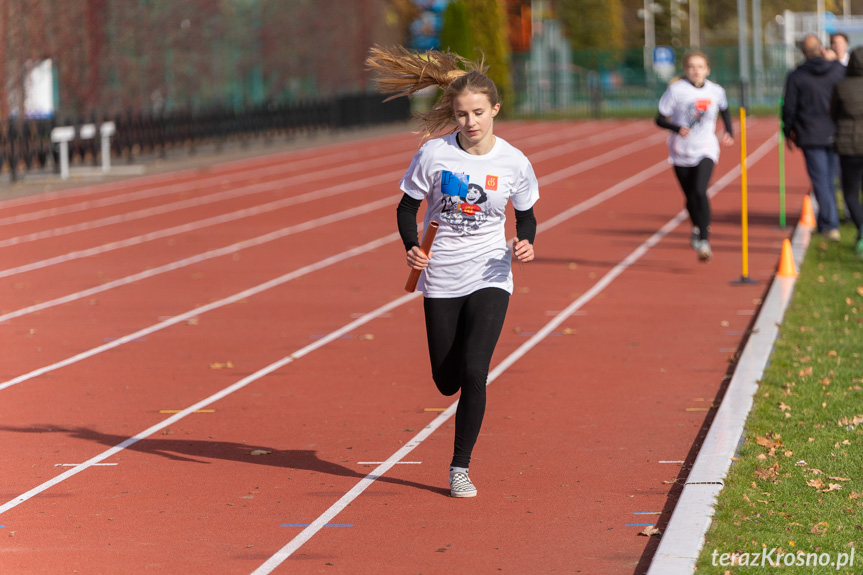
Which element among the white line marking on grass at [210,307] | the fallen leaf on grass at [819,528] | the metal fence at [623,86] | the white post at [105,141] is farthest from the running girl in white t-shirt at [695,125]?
the metal fence at [623,86]

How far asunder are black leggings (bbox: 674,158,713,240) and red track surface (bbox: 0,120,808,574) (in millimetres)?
503

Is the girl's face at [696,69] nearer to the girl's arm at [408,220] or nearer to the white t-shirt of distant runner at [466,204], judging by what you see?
the white t-shirt of distant runner at [466,204]

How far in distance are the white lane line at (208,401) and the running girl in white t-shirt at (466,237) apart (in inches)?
80.3

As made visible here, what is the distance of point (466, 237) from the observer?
6500 mm

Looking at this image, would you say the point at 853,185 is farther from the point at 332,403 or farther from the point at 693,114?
the point at 332,403

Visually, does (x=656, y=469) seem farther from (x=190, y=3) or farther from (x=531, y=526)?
(x=190, y=3)

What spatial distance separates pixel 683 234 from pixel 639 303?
5.35 m

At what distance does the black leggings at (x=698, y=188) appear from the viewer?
14.2 metres

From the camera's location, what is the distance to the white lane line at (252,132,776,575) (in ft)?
19.1

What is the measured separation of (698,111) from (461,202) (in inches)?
323

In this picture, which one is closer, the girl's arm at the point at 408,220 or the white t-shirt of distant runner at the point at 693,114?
the girl's arm at the point at 408,220

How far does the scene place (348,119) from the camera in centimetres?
5009

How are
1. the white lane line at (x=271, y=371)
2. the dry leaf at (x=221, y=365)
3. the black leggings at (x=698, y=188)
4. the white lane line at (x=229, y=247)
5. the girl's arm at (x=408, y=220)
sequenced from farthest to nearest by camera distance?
the black leggings at (x=698, y=188) < the white lane line at (x=229, y=247) < the dry leaf at (x=221, y=365) < the girl's arm at (x=408, y=220) < the white lane line at (x=271, y=371)

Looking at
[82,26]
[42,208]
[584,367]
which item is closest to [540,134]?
[82,26]
